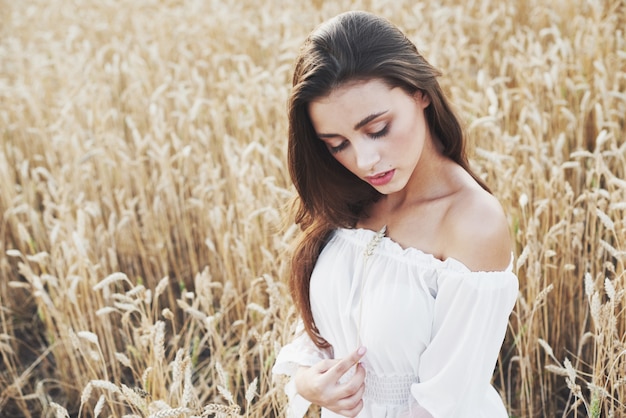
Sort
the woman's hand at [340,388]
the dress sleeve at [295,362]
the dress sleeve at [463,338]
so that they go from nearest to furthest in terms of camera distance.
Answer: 1. the dress sleeve at [463,338]
2. the woman's hand at [340,388]
3. the dress sleeve at [295,362]

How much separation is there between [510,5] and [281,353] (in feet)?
9.45

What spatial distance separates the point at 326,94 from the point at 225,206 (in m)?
1.54

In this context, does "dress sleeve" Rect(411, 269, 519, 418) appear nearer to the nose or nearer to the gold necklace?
the gold necklace

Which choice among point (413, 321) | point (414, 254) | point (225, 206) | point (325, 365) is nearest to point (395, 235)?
point (414, 254)

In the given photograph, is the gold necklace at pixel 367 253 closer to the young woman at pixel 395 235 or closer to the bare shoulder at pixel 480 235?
the young woman at pixel 395 235

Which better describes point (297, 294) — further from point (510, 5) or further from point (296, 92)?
point (510, 5)

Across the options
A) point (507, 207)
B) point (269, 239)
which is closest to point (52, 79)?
point (269, 239)

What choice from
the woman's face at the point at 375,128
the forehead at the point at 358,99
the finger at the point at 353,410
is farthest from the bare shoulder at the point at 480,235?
the finger at the point at 353,410

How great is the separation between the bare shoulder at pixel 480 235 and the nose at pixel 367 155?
18 cm

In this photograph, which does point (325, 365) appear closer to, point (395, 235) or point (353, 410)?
point (353, 410)

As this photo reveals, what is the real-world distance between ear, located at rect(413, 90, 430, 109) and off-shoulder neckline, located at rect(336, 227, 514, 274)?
0.27 meters

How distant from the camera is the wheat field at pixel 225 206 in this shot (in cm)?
180

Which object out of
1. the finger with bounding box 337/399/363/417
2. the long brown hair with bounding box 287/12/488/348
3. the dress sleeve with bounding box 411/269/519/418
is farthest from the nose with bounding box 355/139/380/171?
the finger with bounding box 337/399/363/417

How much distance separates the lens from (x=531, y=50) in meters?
3.00
